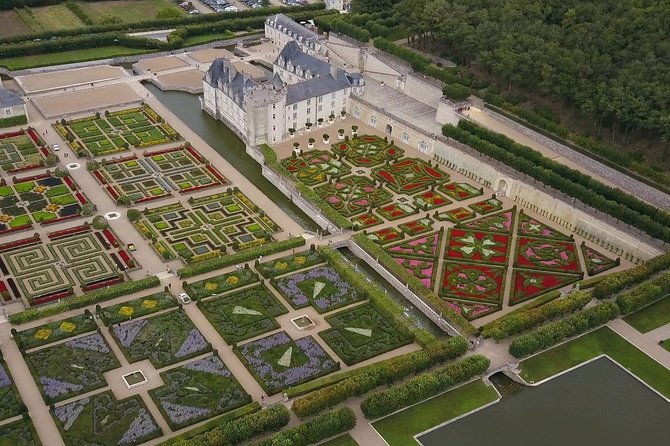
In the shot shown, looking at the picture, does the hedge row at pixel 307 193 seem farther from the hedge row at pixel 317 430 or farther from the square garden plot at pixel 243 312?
the hedge row at pixel 317 430

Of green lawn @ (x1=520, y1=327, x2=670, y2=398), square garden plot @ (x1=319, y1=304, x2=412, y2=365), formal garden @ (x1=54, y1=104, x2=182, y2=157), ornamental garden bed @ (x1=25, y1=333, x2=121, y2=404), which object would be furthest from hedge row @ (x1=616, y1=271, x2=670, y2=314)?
formal garden @ (x1=54, y1=104, x2=182, y2=157)

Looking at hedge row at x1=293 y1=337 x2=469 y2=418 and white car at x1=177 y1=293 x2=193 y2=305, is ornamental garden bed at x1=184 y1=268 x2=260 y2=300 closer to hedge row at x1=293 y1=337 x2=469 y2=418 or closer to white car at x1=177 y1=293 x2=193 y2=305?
white car at x1=177 y1=293 x2=193 y2=305

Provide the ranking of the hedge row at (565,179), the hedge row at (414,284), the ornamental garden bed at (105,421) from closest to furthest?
the ornamental garden bed at (105,421) < the hedge row at (414,284) < the hedge row at (565,179)

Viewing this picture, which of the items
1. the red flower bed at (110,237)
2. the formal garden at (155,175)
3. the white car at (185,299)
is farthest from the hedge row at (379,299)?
the red flower bed at (110,237)

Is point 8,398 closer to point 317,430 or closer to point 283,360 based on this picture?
point 283,360

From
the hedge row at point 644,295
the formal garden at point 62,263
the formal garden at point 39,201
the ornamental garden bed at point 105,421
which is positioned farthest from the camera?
the formal garden at point 39,201

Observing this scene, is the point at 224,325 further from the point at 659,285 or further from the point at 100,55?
the point at 100,55
